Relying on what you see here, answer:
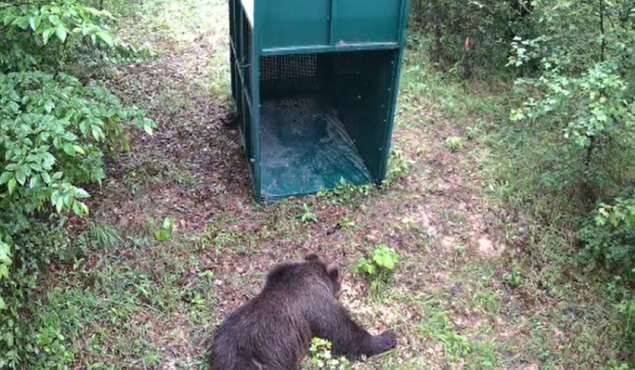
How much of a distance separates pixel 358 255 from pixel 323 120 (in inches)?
102

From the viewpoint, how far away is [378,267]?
543cm

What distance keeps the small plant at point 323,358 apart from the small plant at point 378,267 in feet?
2.72

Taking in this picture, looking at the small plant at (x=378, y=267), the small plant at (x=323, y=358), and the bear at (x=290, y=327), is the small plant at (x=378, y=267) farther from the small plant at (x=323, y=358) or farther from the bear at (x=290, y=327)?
the small plant at (x=323, y=358)

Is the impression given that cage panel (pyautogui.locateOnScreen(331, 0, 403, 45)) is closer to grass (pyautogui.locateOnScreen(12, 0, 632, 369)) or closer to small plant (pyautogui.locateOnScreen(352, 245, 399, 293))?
grass (pyautogui.locateOnScreen(12, 0, 632, 369))

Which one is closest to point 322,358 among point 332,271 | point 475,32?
point 332,271

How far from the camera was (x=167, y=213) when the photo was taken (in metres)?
5.91

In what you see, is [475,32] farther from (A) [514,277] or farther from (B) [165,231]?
(B) [165,231]

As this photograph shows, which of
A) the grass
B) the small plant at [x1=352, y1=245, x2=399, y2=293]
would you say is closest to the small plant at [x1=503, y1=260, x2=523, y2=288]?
the grass

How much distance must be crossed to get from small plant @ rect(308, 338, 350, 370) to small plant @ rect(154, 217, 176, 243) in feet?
5.83

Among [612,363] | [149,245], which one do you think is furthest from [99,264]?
[612,363]

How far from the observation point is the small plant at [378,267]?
5309 millimetres

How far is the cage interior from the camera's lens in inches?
251

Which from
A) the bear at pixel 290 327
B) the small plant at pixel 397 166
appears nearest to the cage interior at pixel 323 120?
the small plant at pixel 397 166

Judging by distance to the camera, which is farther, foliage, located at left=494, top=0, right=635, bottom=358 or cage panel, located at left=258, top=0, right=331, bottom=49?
cage panel, located at left=258, top=0, right=331, bottom=49
